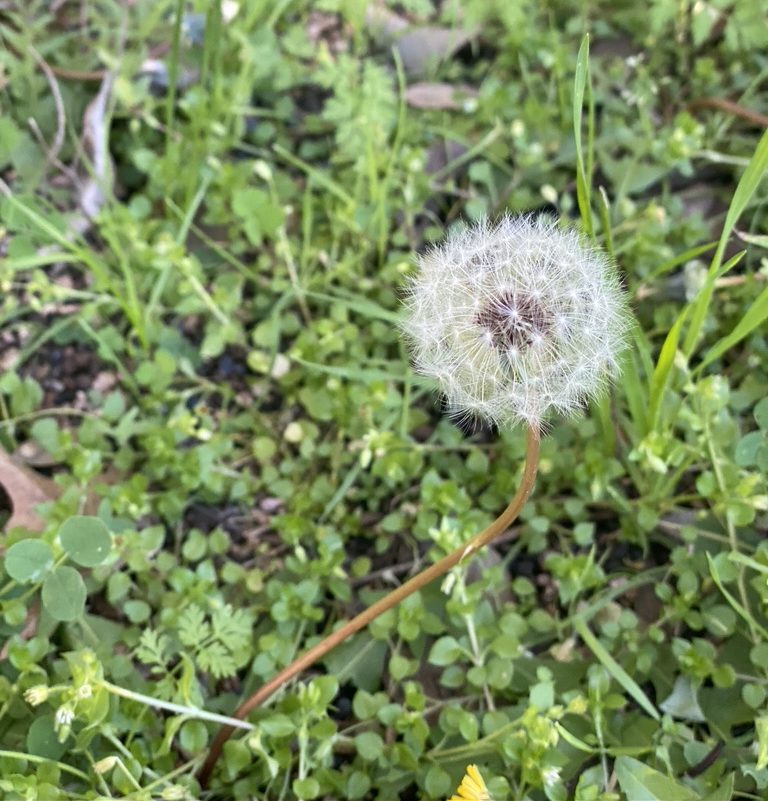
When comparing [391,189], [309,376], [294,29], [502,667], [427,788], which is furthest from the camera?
[294,29]

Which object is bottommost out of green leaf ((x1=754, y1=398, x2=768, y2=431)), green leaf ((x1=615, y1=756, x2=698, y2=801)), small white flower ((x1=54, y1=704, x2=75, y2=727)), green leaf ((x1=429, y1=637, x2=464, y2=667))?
green leaf ((x1=429, y1=637, x2=464, y2=667))

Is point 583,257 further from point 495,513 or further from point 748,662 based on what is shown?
point 748,662

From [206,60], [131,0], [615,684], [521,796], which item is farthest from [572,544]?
[131,0]

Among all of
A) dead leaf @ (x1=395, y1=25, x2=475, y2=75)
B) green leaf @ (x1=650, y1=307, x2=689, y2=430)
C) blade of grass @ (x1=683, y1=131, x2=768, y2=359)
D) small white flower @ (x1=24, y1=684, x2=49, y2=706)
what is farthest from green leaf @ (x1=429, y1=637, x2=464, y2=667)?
dead leaf @ (x1=395, y1=25, x2=475, y2=75)

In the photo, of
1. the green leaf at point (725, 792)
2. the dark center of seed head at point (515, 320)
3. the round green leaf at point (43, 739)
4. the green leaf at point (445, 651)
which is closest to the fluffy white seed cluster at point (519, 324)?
the dark center of seed head at point (515, 320)

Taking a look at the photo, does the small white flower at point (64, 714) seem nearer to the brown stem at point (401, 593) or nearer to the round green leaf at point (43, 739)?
the round green leaf at point (43, 739)

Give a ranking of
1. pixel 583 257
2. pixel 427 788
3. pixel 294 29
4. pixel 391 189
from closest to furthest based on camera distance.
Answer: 1. pixel 583 257
2. pixel 427 788
3. pixel 391 189
4. pixel 294 29

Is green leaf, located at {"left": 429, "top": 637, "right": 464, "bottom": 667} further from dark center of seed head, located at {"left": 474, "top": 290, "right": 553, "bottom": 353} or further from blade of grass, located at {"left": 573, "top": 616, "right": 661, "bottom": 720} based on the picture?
dark center of seed head, located at {"left": 474, "top": 290, "right": 553, "bottom": 353}
